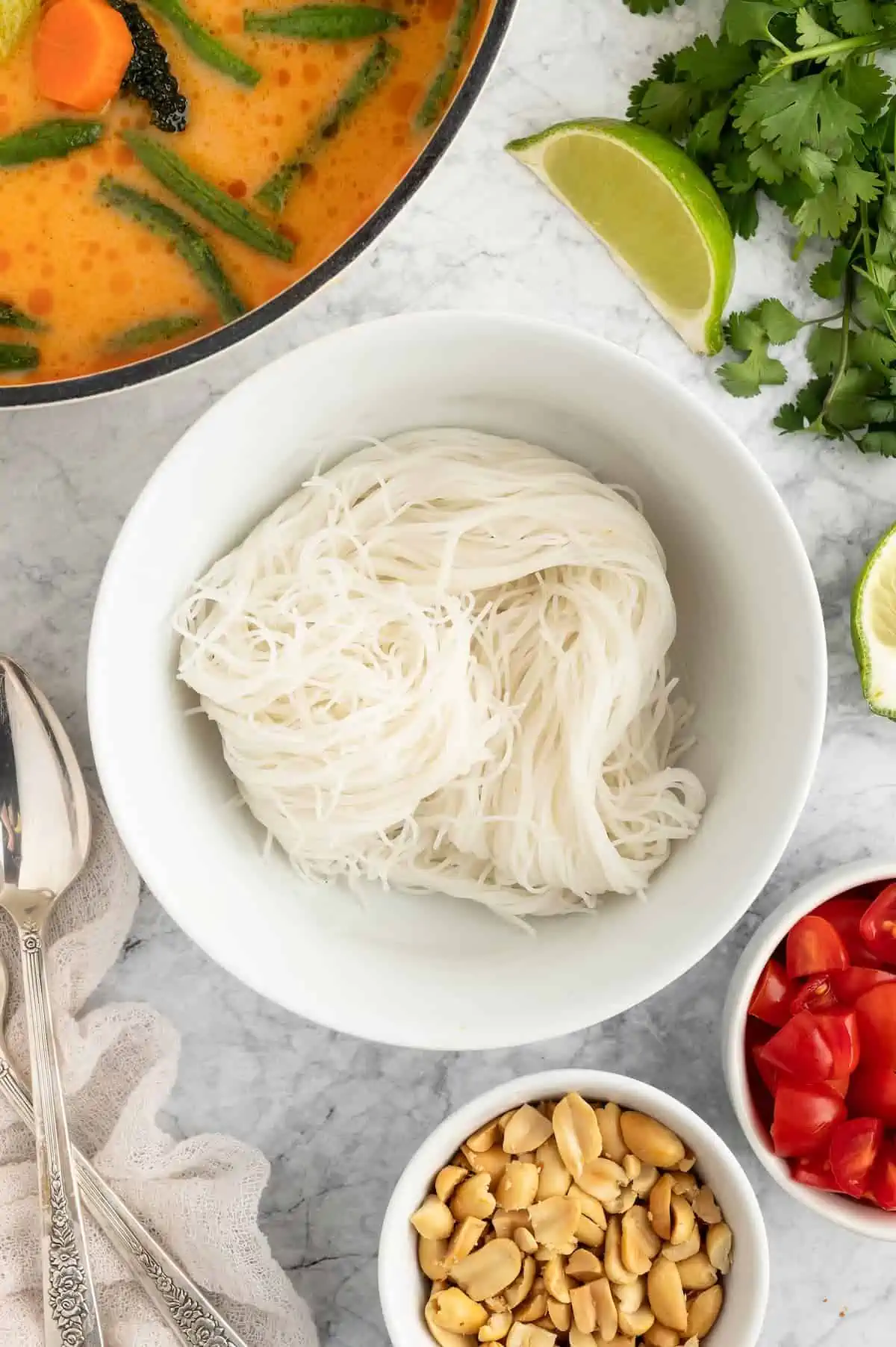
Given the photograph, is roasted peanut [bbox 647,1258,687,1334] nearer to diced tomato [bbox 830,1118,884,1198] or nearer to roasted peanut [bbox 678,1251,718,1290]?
roasted peanut [bbox 678,1251,718,1290]

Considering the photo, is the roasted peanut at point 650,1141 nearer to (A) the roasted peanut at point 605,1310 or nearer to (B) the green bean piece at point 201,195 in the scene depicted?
(A) the roasted peanut at point 605,1310

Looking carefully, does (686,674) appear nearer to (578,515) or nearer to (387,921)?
(578,515)

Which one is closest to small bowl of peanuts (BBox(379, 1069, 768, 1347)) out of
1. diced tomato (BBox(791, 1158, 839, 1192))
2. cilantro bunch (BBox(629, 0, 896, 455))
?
diced tomato (BBox(791, 1158, 839, 1192))

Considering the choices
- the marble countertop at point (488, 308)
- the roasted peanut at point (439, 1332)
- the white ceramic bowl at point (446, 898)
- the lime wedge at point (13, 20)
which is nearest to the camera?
the white ceramic bowl at point (446, 898)

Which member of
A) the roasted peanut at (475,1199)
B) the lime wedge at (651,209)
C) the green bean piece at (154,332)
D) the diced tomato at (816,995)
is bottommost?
the roasted peanut at (475,1199)

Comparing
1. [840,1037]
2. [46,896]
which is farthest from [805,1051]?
[46,896]

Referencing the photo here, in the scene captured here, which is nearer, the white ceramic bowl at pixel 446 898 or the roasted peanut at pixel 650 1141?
the white ceramic bowl at pixel 446 898

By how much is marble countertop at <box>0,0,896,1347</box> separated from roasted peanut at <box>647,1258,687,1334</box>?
0.80 ft

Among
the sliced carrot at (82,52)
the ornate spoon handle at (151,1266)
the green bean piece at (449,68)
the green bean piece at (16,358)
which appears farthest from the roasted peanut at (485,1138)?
the sliced carrot at (82,52)

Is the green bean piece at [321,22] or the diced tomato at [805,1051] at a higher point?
the green bean piece at [321,22]

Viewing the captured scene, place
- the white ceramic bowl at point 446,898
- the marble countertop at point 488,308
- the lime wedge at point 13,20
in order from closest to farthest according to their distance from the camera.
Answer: the white ceramic bowl at point 446,898 → the lime wedge at point 13,20 → the marble countertop at point 488,308

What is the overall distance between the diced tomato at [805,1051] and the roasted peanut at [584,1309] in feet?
1.30

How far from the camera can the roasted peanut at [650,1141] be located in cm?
170

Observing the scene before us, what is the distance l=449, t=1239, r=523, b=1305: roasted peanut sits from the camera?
5.53ft
